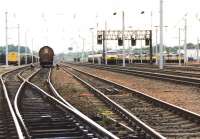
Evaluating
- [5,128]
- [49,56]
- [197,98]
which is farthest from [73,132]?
[49,56]

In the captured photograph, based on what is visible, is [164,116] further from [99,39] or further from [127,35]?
[127,35]

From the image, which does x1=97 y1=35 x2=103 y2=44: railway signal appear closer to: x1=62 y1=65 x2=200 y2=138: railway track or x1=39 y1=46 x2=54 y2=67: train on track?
x1=39 y1=46 x2=54 y2=67: train on track

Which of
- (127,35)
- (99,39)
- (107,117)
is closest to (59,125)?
(107,117)

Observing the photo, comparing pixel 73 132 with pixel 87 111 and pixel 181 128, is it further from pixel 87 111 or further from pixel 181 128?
pixel 87 111

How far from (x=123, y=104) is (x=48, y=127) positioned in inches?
285

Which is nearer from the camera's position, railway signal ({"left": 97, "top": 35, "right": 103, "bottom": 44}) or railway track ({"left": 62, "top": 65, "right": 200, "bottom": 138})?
railway track ({"left": 62, "top": 65, "right": 200, "bottom": 138})

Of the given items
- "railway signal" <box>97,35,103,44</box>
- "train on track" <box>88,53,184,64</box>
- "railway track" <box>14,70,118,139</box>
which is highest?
"railway signal" <box>97,35,103,44</box>

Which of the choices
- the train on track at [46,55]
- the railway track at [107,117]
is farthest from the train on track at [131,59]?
the railway track at [107,117]

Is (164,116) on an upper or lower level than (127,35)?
lower

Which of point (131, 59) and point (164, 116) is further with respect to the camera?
point (131, 59)

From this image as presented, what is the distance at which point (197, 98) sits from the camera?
20.2m

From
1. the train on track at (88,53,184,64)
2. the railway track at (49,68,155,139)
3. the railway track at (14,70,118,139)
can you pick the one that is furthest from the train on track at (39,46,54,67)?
the railway track at (14,70,118,139)

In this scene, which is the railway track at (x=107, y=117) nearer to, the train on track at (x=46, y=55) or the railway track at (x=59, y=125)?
the railway track at (x=59, y=125)

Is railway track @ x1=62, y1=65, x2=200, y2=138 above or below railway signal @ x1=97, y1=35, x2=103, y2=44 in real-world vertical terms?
below
